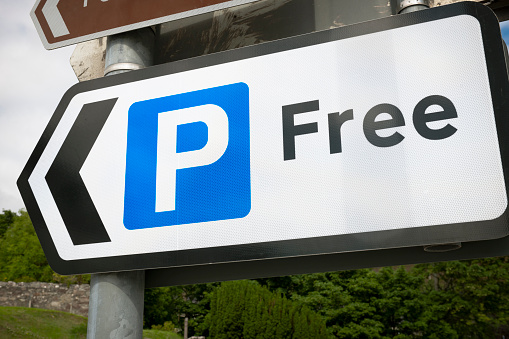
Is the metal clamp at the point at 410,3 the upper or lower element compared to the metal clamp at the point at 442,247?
upper

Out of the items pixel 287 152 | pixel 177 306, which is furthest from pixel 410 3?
pixel 177 306

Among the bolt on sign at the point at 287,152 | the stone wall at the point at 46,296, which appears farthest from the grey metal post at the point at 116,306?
the stone wall at the point at 46,296

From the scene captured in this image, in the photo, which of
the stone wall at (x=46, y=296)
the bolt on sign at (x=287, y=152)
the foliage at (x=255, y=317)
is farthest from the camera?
the stone wall at (x=46, y=296)

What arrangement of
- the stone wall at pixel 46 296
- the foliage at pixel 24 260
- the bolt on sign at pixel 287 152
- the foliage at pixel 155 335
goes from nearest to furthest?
the bolt on sign at pixel 287 152 < the stone wall at pixel 46 296 < the foliage at pixel 155 335 < the foliage at pixel 24 260

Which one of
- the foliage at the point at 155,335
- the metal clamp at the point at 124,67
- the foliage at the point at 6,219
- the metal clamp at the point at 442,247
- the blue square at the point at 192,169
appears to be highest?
the foliage at the point at 6,219

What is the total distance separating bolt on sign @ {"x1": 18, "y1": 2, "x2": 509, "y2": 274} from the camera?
52.1 inches

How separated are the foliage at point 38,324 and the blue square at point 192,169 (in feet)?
48.3

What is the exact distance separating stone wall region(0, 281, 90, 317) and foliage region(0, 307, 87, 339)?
269cm

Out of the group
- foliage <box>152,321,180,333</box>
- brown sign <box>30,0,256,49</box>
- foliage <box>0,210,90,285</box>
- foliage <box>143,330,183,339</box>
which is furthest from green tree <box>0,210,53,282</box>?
brown sign <box>30,0,256,49</box>

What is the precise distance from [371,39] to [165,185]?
85 centimetres

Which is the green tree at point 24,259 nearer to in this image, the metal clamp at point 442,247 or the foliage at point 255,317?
the foliage at point 255,317

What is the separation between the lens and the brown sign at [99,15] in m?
1.82

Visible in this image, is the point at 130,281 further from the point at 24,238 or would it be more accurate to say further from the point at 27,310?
the point at 24,238

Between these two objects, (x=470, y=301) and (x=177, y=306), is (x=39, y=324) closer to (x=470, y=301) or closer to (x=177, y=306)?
(x=177, y=306)
